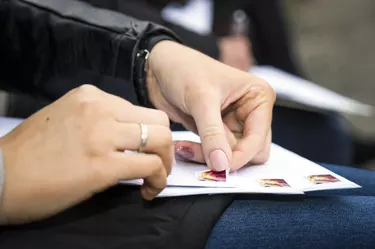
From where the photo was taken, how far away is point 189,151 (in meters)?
0.67

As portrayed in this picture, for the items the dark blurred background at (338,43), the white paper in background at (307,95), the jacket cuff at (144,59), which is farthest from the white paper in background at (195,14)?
the jacket cuff at (144,59)

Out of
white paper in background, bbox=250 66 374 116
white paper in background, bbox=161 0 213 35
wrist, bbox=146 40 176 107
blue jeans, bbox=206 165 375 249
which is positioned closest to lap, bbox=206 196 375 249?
blue jeans, bbox=206 165 375 249

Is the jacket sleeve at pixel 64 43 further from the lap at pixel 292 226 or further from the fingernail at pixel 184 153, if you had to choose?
the lap at pixel 292 226

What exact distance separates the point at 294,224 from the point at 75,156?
0.24m

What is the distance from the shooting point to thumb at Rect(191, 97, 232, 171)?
2.05 feet

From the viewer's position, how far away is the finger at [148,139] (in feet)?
1.72

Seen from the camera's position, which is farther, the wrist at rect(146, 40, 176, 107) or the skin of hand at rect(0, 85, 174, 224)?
the wrist at rect(146, 40, 176, 107)

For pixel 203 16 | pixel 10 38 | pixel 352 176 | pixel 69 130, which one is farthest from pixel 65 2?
pixel 203 16

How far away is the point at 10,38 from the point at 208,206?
1.62 feet

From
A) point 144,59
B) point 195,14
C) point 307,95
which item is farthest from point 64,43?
point 195,14

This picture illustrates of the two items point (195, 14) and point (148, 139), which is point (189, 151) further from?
point (195, 14)

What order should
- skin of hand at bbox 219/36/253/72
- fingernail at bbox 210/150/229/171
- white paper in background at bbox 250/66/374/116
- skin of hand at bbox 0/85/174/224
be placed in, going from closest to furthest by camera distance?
skin of hand at bbox 0/85/174/224
fingernail at bbox 210/150/229/171
white paper in background at bbox 250/66/374/116
skin of hand at bbox 219/36/253/72

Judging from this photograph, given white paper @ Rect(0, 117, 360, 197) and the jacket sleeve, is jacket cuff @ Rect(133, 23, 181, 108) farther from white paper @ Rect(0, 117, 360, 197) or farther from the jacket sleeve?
white paper @ Rect(0, 117, 360, 197)

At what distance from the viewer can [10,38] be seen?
86 cm
